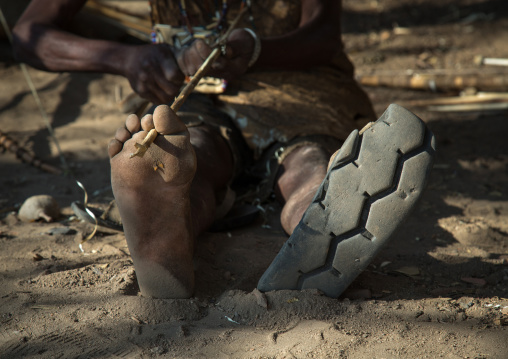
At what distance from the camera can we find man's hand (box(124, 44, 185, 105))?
1.80 m

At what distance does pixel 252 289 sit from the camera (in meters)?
1.51

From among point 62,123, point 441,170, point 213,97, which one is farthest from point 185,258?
point 62,123

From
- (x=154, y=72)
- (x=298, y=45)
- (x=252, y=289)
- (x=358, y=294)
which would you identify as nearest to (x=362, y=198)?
(x=358, y=294)

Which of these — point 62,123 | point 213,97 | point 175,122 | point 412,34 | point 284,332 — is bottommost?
point 412,34

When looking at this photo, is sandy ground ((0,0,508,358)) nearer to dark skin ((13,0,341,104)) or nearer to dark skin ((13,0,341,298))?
dark skin ((13,0,341,298))

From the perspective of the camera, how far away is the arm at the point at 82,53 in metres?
1.83

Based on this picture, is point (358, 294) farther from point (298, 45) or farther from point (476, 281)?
point (298, 45)

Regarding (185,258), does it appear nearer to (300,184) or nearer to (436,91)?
(300,184)

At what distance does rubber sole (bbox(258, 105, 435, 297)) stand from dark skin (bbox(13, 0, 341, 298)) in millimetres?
255

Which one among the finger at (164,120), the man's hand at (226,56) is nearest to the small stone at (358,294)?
the finger at (164,120)

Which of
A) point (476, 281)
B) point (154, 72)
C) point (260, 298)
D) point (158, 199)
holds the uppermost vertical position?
point (154, 72)

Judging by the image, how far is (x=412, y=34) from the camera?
5.28m

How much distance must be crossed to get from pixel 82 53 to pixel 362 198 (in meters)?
1.37

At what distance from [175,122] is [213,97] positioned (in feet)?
3.21
